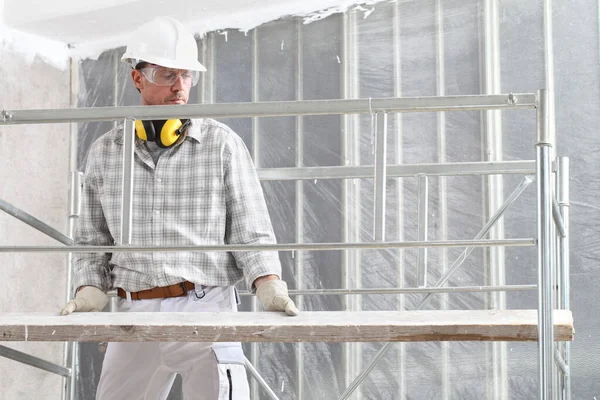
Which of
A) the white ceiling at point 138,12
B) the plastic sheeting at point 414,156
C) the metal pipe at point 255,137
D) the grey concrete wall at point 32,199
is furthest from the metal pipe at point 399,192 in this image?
the grey concrete wall at point 32,199

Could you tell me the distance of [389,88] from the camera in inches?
221

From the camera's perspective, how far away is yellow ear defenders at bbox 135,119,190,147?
3.35 metres

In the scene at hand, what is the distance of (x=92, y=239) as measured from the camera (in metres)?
3.51

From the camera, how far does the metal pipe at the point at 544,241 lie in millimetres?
2270

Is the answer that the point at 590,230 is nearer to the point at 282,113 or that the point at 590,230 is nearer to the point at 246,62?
the point at 246,62

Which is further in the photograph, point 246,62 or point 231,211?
point 246,62

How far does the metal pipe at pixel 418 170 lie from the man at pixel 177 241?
32.4 inches

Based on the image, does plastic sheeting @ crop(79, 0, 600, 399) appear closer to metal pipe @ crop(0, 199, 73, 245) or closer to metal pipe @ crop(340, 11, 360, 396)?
metal pipe @ crop(340, 11, 360, 396)

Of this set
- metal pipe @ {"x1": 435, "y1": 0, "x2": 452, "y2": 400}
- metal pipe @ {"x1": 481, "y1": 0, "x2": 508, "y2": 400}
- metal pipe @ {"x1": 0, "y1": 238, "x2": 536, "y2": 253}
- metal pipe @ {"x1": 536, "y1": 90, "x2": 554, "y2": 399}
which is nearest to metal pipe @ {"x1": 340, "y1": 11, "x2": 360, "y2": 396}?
metal pipe @ {"x1": 435, "y1": 0, "x2": 452, "y2": 400}

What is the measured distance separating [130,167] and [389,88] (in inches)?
121

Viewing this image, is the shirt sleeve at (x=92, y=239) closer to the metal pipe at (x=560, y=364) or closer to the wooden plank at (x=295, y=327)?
the wooden plank at (x=295, y=327)

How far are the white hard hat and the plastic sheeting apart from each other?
2.24 m

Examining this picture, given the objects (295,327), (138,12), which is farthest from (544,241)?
(138,12)

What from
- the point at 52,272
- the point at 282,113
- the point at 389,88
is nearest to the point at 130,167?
the point at 282,113
